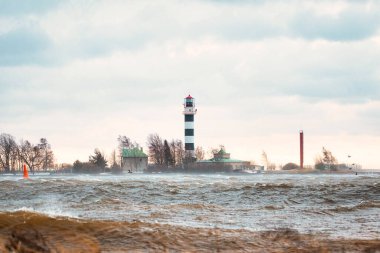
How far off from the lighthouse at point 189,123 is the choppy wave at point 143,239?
3930 inches

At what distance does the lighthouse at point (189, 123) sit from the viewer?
112 metres

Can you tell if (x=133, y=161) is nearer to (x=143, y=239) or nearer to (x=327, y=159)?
(x=327, y=159)

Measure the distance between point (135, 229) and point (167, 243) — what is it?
111cm

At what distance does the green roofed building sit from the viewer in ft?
459

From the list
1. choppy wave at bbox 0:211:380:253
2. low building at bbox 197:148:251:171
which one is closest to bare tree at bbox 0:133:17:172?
low building at bbox 197:148:251:171

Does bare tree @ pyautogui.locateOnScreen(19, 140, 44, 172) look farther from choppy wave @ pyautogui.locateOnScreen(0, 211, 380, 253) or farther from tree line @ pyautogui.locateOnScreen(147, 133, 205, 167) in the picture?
choppy wave @ pyautogui.locateOnScreen(0, 211, 380, 253)

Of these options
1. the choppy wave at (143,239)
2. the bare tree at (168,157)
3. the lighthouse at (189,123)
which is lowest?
the choppy wave at (143,239)

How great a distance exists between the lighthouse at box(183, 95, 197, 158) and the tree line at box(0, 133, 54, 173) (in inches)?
1791

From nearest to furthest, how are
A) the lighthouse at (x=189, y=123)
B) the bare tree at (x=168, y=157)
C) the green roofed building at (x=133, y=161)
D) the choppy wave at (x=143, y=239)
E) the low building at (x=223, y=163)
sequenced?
the choppy wave at (x=143, y=239)
the lighthouse at (x=189, y=123)
the low building at (x=223, y=163)
the green roofed building at (x=133, y=161)
the bare tree at (x=168, y=157)

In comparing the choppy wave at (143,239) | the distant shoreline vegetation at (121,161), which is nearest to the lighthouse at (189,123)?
the distant shoreline vegetation at (121,161)

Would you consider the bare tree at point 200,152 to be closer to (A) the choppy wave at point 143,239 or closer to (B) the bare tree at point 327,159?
(B) the bare tree at point 327,159

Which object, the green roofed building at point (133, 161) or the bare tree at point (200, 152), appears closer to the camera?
the green roofed building at point (133, 161)

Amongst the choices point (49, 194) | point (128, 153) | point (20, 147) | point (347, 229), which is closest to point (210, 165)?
point (128, 153)

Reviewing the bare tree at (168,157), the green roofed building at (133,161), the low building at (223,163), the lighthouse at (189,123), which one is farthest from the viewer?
the bare tree at (168,157)
